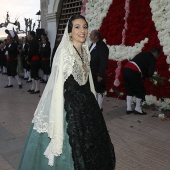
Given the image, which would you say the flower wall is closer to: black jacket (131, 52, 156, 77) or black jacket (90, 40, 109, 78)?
black jacket (131, 52, 156, 77)

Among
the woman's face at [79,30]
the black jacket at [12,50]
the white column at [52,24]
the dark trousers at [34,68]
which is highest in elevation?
the white column at [52,24]

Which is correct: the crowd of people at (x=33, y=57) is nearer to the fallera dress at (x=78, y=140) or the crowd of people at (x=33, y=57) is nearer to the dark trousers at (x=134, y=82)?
the dark trousers at (x=134, y=82)

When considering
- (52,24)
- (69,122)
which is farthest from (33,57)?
(69,122)

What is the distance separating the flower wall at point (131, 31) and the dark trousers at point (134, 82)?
2.03 ft

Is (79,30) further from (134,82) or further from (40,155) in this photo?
(134,82)

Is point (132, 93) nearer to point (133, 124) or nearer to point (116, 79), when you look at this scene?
point (133, 124)

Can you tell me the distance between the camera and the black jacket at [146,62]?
5562mm

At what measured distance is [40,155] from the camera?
100.0 inches

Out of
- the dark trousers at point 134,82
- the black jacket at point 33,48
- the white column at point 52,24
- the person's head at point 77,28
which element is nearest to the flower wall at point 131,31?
the dark trousers at point 134,82

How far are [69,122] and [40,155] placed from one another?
0.47m

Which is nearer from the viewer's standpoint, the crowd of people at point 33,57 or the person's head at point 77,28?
the person's head at point 77,28

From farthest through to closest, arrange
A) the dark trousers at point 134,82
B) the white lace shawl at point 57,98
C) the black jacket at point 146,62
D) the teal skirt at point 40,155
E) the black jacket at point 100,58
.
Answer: the dark trousers at point 134,82
the black jacket at point 146,62
the black jacket at point 100,58
the teal skirt at point 40,155
the white lace shawl at point 57,98

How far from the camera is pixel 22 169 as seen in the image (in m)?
2.69

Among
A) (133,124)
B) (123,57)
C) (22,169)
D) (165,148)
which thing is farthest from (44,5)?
(22,169)
